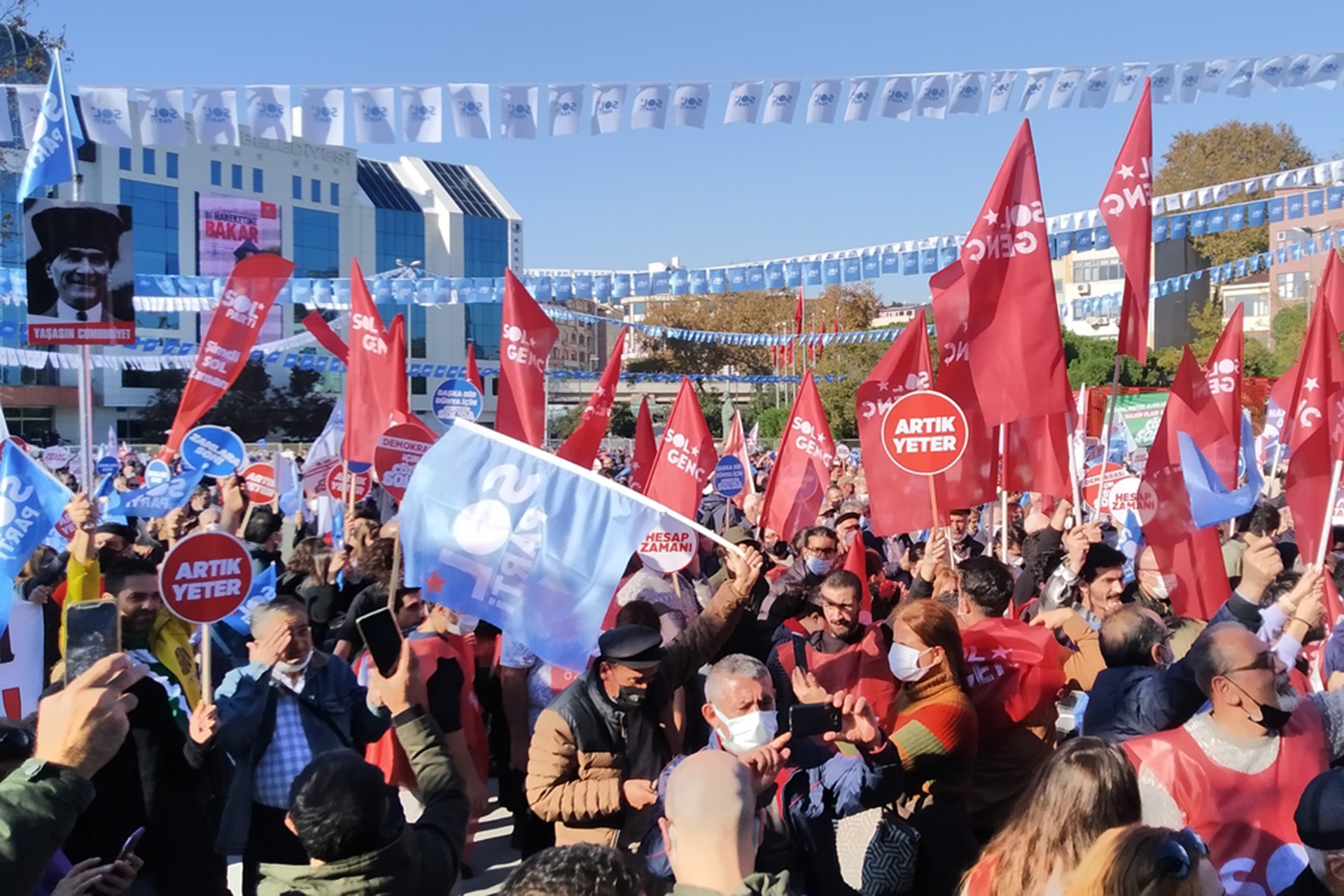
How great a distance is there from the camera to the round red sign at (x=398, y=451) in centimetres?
774

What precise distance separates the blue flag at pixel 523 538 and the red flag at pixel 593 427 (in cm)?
227

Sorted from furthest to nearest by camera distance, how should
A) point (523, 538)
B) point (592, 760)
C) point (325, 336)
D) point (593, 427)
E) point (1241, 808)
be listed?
point (325, 336) < point (593, 427) < point (523, 538) < point (592, 760) < point (1241, 808)

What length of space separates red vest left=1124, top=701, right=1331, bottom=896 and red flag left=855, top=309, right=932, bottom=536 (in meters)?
3.89

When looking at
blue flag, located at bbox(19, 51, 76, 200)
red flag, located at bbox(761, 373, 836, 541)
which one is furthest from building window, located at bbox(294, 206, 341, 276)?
red flag, located at bbox(761, 373, 836, 541)

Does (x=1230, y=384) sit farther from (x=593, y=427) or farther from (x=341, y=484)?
(x=341, y=484)

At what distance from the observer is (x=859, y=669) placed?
5.16m

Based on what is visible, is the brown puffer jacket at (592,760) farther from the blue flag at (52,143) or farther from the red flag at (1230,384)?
the blue flag at (52,143)

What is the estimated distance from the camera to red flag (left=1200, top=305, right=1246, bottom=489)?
29.1 feet

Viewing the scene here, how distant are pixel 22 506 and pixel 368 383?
449cm

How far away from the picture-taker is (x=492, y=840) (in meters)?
7.03

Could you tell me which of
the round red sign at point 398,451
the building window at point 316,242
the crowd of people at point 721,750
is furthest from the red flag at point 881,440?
the building window at point 316,242

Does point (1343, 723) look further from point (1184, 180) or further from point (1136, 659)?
point (1184, 180)

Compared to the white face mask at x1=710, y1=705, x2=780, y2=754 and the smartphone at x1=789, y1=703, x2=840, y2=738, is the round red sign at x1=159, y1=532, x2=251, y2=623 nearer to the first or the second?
the white face mask at x1=710, y1=705, x2=780, y2=754

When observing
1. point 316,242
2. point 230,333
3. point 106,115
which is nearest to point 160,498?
point 230,333
